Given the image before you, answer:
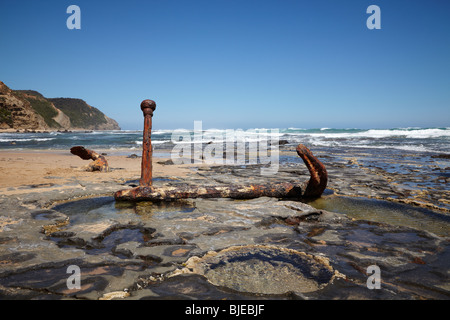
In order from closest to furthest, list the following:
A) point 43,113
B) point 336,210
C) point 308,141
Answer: point 336,210 < point 308,141 < point 43,113

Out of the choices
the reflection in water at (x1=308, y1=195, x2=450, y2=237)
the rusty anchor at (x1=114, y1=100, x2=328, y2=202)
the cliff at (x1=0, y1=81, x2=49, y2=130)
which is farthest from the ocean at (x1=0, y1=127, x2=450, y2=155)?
the cliff at (x1=0, y1=81, x2=49, y2=130)

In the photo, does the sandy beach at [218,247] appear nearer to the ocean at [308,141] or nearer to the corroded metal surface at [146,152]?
the corroded metal surface at [146,152]

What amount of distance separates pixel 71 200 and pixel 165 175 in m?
2.49

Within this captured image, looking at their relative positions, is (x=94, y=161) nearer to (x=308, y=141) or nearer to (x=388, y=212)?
(x=388, y=212)

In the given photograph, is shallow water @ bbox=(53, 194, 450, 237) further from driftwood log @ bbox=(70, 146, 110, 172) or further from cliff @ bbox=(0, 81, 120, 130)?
cliff @ bbox=(0, 81, 120, 130)

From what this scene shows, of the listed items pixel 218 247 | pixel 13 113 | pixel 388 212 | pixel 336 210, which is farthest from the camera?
pixel 13 113

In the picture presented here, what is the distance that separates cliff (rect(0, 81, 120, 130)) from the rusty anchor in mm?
57156

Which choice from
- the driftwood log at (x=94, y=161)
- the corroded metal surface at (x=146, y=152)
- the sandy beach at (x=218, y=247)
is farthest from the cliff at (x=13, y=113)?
the corroded metal surface at (x=146, y=152)

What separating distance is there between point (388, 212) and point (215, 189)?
8.00ft

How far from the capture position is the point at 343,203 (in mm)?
3824

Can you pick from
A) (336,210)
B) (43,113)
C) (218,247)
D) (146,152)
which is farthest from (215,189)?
(43,113)

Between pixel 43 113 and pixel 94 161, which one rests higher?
pixel 43 113

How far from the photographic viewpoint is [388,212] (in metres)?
3.38
